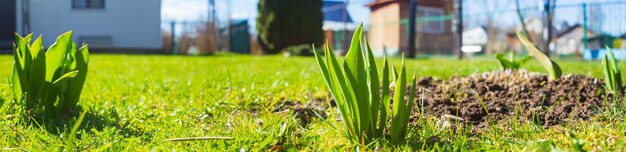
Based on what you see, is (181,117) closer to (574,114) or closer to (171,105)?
(171,105)

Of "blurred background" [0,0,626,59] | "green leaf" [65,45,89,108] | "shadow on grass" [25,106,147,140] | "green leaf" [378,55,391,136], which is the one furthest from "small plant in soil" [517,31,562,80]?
"blurred background" [0,0,626,59]

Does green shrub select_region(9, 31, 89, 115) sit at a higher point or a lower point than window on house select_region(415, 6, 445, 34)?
lower

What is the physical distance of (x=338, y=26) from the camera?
23.2m

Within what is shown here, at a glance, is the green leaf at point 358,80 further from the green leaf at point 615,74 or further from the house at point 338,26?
the house at point 338,26

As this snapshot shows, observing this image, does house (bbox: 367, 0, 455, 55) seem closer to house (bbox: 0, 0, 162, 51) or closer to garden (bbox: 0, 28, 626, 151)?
house (bbox: 0, 0, 162, 51)

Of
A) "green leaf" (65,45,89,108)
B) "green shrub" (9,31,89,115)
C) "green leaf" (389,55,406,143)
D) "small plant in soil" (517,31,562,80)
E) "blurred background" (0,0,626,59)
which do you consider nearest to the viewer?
"green leaf" (389,55,406,143)

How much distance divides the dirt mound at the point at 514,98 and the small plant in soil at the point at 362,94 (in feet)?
0.98

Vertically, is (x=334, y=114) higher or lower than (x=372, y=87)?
lower

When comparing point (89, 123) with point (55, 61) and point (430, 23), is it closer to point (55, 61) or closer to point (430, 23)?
point (55, 61)

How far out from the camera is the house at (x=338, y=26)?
1855cm

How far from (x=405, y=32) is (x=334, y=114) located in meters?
17.5

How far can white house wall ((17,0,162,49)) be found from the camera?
17172mm

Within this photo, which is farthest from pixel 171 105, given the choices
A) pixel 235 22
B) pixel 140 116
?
pixel 235 22

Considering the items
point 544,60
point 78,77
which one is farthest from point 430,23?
point 78,77
